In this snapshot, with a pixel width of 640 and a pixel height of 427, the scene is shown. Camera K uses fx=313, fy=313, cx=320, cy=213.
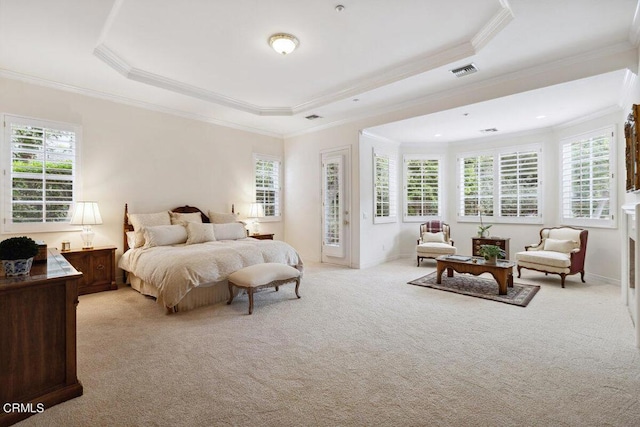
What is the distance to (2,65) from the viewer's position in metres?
4.06

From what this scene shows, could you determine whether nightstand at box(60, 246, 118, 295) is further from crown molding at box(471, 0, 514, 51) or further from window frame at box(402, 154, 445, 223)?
window frame at box(402, 154, 445, 223)

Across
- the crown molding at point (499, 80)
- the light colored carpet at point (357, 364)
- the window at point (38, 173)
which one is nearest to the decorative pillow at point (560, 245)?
the light colored carpet at point (357, 364)

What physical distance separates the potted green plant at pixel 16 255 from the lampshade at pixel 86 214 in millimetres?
2593

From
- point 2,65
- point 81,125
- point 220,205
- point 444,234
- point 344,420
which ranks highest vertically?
point 2,65

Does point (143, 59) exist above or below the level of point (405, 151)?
above

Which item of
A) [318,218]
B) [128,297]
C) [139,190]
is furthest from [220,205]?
[128,297]

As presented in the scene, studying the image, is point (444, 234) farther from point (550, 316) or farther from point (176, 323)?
point (176, 323)

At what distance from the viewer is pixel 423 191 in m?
7.66

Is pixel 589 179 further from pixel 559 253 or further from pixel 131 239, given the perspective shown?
pixel 131 239

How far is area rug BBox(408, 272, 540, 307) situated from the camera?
4.22m

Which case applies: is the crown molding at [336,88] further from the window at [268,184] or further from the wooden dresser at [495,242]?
the wooden dresser at [495,242]

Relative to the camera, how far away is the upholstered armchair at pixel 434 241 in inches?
250

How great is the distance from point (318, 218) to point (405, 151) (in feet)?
9.14
